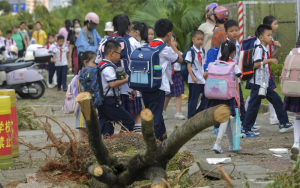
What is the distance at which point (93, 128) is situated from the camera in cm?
572

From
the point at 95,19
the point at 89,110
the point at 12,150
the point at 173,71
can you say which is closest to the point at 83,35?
the point at 95,19

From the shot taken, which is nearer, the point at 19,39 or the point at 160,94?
the point at 160,94

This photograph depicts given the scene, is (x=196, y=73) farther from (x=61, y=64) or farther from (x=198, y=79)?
(x=61, y=64)

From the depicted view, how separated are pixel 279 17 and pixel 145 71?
967cm

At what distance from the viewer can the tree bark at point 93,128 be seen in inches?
217


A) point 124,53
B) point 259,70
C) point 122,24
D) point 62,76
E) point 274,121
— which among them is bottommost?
point 62,76

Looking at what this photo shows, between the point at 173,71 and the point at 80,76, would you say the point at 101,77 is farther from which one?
the point at 173,71

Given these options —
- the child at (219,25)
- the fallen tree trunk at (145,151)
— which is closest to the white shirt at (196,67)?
the child at (219,25)

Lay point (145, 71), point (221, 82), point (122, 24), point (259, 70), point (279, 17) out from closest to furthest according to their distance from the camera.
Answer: point (145, 71)
point (221, 82)
point (122, 24)
point (259, 70)
point (279, 17)


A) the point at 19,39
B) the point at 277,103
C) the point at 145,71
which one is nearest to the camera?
the point at 145,71

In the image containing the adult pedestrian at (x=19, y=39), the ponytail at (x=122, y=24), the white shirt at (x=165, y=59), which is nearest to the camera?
the white shirt at (x=165, y=59)

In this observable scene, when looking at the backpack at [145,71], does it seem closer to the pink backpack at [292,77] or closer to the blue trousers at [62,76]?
the pink backpack at [292,77]

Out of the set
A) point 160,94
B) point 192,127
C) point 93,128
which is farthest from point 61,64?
point 192,127

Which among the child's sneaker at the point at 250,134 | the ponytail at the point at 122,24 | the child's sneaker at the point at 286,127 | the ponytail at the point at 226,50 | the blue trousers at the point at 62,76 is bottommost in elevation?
the blue trousers at the point at 62,76
